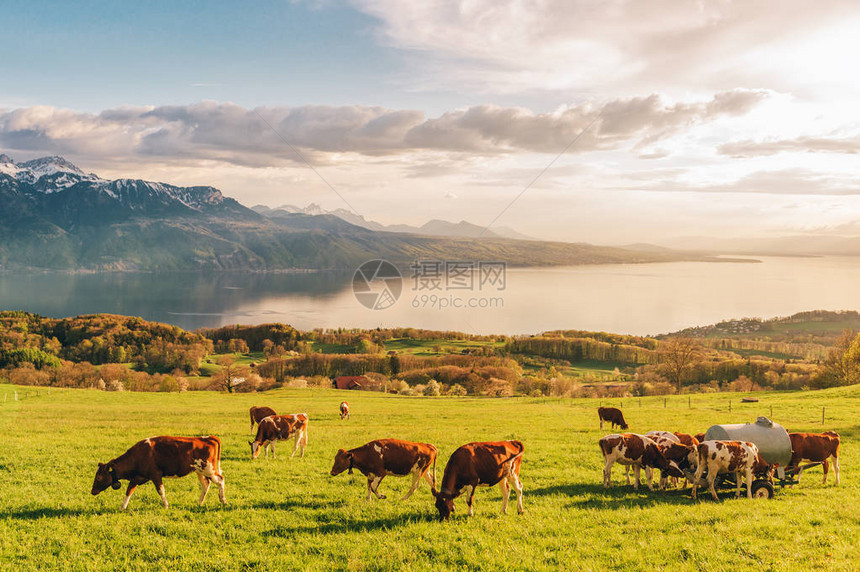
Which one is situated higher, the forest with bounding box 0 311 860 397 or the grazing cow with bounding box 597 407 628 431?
the grazing cow with bounding box 597 407 628 431

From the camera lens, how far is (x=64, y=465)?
14.8 meters

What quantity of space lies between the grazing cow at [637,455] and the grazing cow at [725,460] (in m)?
0.71

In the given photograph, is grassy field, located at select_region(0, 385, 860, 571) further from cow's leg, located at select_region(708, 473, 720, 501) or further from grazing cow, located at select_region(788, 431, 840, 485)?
grazing cow, located at select_region(788, 431, 840, 485)

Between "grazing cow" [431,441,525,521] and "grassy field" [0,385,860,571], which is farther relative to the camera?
"grazing cow" [431,441,525,521]

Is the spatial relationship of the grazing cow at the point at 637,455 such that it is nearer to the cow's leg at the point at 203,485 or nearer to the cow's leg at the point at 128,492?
the cow's leg at the point at 203,485

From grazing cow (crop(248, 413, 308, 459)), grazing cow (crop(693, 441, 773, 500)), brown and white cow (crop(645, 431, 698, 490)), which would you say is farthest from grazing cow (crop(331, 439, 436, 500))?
grazing cow (crop(693, 441, 773, 500))

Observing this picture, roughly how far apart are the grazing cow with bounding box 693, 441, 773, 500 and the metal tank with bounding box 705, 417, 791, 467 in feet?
3.44

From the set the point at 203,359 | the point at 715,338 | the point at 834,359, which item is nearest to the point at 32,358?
the point at 203,359

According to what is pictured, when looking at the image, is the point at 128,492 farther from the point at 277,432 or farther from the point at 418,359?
the point at 418,359

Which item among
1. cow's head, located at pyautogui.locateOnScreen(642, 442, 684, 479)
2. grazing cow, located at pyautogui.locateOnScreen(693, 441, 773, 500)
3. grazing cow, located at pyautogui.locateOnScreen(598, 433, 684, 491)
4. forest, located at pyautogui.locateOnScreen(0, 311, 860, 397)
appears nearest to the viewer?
grazing cow, located at pyautogui.locateOnScreen(693, 441, 773, 500)

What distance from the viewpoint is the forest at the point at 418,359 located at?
238ft

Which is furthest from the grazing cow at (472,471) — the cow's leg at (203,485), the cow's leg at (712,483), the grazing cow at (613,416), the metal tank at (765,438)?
the grazing cow at (613,416)

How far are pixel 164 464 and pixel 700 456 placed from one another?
43.4 feet

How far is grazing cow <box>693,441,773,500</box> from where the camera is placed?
12086 mm
